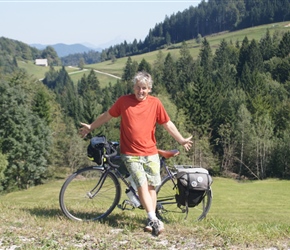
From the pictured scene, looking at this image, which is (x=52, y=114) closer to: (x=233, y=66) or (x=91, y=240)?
(x=233, y=66)

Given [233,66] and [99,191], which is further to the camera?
[233,66]

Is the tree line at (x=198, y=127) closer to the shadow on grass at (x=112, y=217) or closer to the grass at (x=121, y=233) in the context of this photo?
the shadow on grass at (x=112, y=217)

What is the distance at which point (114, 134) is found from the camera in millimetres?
70188

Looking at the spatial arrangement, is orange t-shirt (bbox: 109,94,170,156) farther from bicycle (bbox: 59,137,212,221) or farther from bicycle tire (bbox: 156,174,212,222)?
bicycle tire (bbox: 156,174,212,222)

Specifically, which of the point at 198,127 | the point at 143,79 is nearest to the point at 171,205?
the point at 143,79

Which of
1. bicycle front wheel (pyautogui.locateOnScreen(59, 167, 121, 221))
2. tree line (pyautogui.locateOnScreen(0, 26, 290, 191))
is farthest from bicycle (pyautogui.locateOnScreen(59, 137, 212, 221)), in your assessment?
tree line (pyautogui.locateOnScreen(0, 26, 290, 191))

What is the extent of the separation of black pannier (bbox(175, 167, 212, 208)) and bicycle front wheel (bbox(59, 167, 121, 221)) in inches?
50.6

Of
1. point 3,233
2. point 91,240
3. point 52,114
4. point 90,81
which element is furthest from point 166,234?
point 90,81

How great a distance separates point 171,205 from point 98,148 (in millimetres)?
1984

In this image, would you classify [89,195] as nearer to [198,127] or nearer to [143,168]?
[143,168]

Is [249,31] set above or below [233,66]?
above

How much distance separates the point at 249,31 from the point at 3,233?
666 feet

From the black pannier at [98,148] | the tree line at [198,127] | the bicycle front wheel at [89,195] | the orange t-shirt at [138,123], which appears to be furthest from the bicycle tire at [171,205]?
the tree line at [198,127]

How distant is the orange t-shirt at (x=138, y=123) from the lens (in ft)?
23.2
